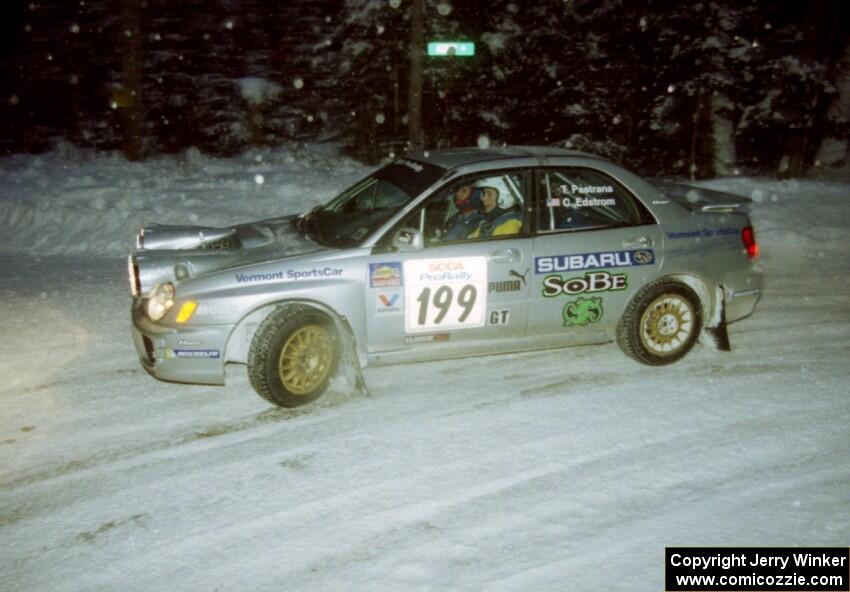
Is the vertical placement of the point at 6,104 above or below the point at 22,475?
above

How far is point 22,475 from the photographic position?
460cm

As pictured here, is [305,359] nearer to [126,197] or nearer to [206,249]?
[206,249]

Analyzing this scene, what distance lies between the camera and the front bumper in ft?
17.2

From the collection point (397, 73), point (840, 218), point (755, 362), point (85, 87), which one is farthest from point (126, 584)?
point (85, 87)

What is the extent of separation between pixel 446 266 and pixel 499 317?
597 mm

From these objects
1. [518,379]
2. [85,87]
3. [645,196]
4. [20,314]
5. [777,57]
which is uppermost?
[85,87]

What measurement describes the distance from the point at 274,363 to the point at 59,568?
193cm

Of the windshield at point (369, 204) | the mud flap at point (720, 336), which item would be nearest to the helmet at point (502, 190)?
the windshield at point (369, 204)

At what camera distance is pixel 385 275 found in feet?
18.0

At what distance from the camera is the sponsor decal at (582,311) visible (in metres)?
6.02

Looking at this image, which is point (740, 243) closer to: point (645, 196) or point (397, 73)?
point (645, 196)

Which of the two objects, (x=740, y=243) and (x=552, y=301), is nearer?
(x=552, y=301)

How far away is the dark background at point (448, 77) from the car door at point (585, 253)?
14.2 metres

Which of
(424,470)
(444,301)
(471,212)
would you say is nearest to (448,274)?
(444,301)
